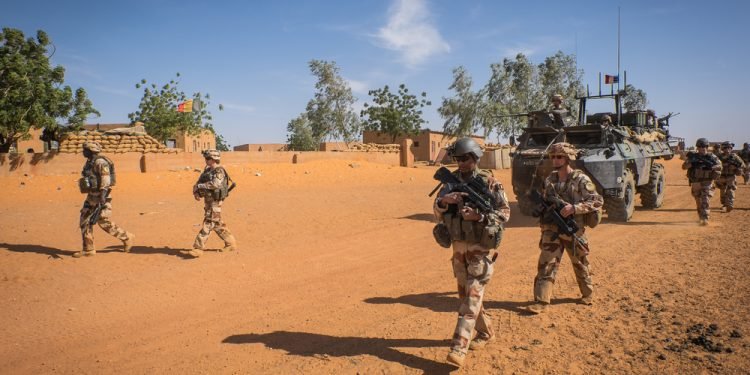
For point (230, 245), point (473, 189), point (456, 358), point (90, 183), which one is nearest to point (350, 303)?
point (456, 358)

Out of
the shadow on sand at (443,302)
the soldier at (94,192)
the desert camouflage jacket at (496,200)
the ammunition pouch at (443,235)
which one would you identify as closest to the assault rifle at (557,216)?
the shadow on sand at (443,302)

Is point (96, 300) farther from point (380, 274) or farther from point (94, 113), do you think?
point (94, 113)

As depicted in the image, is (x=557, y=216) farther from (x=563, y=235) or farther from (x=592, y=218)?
(x=592, y=218)

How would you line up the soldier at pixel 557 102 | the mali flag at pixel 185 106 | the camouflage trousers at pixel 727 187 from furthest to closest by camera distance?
the mali flag at pixel 185 106, the camouflage trousers at pixel 727 187, the soldier at pixel 557 102

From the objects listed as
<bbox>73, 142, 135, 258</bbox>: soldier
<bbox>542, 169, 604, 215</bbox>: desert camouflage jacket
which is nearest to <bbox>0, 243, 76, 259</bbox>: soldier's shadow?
<bbox>73, 142, 135, 258</bbox>: soldier

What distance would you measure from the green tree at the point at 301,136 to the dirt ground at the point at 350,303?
135 ft

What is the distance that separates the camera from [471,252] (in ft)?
11.3

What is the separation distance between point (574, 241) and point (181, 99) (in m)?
33.4

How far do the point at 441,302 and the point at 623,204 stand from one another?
6.08m

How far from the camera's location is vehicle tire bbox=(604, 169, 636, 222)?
9203 mm

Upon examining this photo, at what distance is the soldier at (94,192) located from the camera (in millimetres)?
6906

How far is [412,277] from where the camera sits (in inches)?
232

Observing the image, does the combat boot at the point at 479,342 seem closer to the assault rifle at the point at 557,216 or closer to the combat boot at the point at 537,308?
the combat boot at the point at 537,308

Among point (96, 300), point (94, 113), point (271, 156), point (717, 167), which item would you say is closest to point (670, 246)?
point (717, 167)
